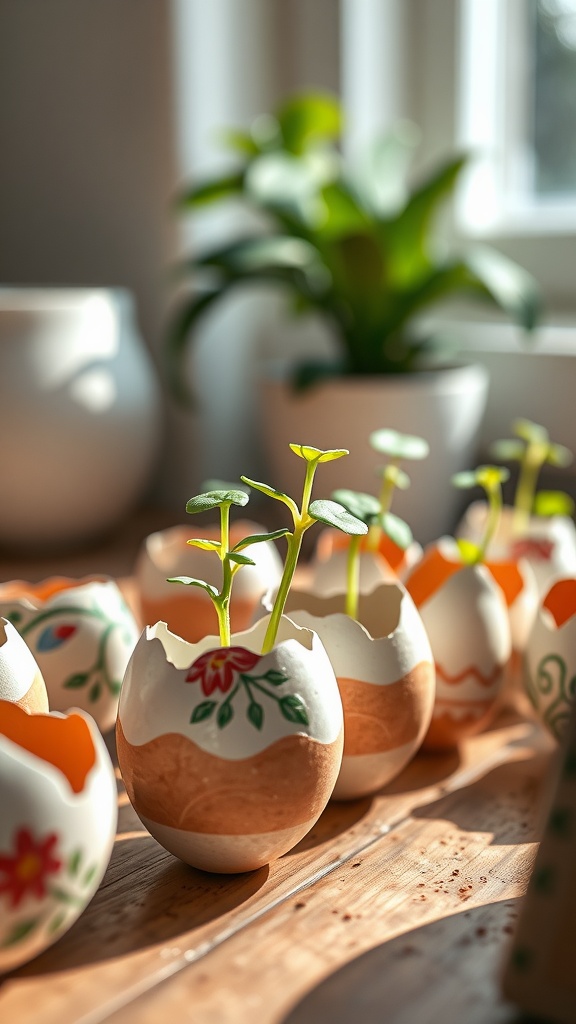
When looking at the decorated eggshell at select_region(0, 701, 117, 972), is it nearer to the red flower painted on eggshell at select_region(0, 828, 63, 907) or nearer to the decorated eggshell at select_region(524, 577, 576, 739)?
the red flower painted on eggshell at select_region(0, 828, 63, 907)

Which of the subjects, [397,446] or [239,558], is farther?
[397,446]

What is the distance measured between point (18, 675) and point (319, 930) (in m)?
0.15

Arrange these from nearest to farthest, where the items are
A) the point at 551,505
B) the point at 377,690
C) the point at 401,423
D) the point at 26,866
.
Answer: the point at 26,866
the point at 377,690
the point at 551,505
the point at 401,423

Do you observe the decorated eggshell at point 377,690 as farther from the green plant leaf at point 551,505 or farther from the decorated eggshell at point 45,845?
the green plant leaf at point 551,505

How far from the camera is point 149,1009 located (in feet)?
1.04

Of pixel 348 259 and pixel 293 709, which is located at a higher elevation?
pixel 348 259

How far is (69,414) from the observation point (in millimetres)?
896

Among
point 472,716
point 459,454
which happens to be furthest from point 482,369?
point 472,716

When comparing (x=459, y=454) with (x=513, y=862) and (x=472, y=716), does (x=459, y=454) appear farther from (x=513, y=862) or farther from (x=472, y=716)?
(x=513, y=862)

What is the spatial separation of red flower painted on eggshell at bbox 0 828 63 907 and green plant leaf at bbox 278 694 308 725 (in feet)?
0.29

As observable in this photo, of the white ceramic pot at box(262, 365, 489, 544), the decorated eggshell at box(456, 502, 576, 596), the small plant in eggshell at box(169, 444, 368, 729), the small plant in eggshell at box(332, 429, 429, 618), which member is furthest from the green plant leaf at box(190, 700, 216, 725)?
the white ceramic pot at box(262, 365, 489, 544)

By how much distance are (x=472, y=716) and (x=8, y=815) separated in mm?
267

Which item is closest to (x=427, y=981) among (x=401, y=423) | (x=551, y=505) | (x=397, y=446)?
(x=397, y=446)

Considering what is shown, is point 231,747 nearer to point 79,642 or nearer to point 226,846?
point 226,846
